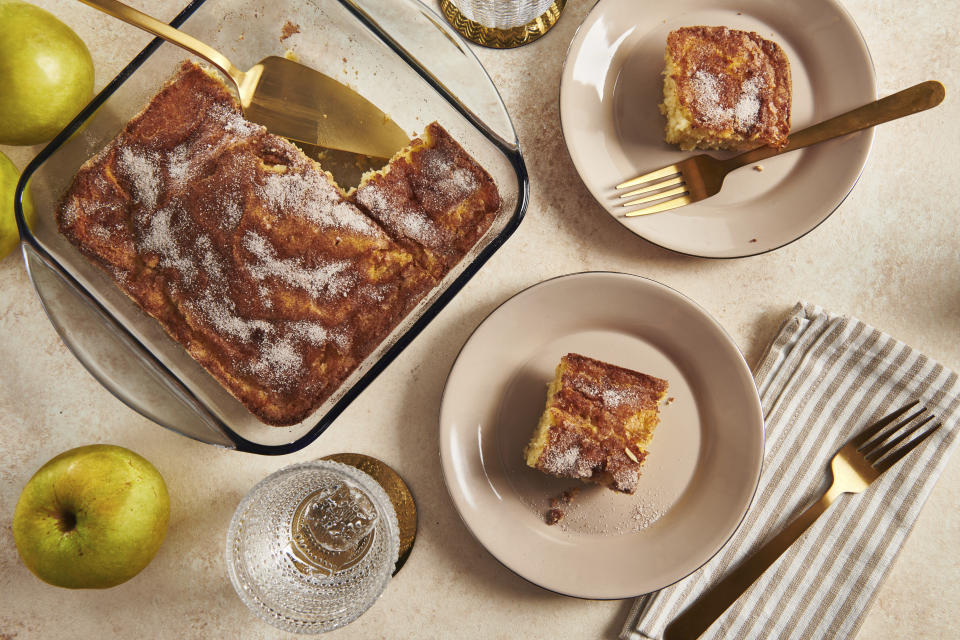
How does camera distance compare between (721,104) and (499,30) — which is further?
(499,30)

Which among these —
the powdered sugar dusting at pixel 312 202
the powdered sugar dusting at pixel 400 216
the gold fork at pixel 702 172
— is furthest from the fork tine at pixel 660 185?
the powdered sugar dusting at pixel 312 202

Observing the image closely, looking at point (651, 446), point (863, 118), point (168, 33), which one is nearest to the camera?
point (168, 33)

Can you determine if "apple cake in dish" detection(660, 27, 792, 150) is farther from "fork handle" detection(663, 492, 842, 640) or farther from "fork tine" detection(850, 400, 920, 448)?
"fork handle" detection(663, 492, 842, 640)

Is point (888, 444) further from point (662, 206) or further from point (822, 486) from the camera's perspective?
point (662, 206)

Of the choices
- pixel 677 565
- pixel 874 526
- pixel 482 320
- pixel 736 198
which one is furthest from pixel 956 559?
pixel 482 320

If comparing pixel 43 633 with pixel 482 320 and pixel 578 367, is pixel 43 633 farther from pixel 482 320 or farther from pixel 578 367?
pixel 578 367

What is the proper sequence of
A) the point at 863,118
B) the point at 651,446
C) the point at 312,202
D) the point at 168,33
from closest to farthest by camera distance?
the point at 168,33
the point at 312,202
the point at 863,118
the point at 651,446

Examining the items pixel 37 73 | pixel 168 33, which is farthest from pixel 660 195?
pixel 37 73
